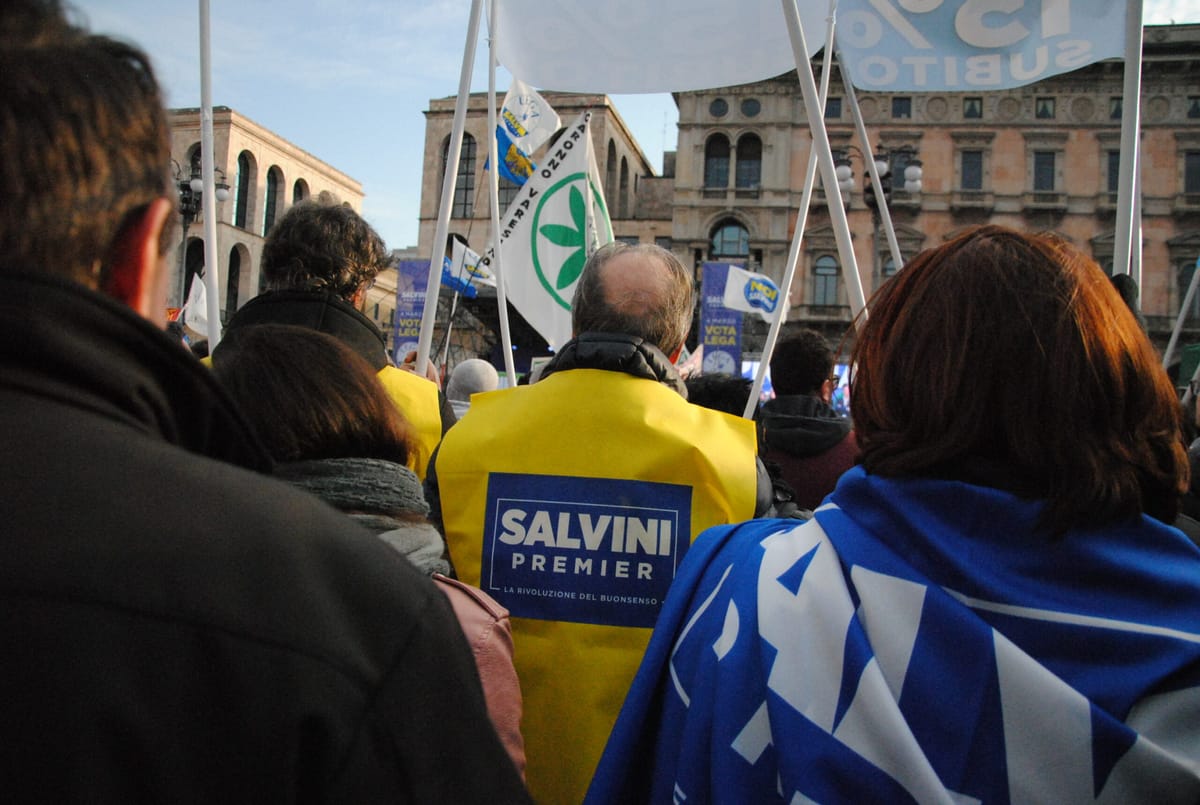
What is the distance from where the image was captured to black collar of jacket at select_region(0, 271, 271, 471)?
2.19 ft

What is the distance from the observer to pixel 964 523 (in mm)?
1182

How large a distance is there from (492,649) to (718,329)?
19192mm

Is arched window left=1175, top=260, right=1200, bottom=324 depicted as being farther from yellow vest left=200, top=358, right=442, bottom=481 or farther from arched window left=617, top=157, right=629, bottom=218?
yellow vest left=200, top=358, right=442, bottom=481

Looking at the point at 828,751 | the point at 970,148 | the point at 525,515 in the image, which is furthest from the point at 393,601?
the point at 970,148

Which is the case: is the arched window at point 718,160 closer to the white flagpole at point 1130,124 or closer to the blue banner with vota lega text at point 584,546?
the white flagpole at point 1130,124

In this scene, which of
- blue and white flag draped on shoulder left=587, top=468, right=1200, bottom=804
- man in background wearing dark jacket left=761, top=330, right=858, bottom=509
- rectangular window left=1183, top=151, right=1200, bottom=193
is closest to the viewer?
blue and white flag draped on shoulder left=587, top=468, right=1200, bottom=804

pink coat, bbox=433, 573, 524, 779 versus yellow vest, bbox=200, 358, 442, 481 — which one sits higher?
yellow vest, bbox=200, 358, 442, 481

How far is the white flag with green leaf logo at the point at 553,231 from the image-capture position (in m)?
5.14

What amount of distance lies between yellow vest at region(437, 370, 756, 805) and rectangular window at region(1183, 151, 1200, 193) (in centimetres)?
4289

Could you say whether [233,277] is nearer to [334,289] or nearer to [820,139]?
[334,289]

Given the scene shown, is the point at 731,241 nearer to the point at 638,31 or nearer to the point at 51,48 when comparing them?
the point at 638,31

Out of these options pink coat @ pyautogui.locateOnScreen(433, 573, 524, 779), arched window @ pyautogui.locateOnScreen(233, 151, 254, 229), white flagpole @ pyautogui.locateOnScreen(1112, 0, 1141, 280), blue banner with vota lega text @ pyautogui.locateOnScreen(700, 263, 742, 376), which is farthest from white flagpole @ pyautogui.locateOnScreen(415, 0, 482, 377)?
arched window @ pyautogui.locateOnScreen(233, 151, 254, 229)

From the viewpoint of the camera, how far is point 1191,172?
123ft

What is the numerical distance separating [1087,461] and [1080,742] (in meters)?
0.33
